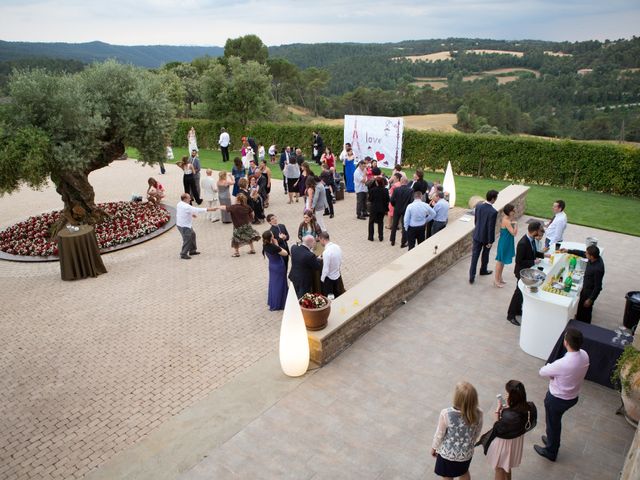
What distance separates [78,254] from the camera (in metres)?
11.0

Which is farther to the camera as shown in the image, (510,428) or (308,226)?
(308,226)

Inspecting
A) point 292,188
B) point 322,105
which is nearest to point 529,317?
point 292,188

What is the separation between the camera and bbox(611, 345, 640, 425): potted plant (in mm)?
5516

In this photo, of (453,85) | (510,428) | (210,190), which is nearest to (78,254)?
(210,190)

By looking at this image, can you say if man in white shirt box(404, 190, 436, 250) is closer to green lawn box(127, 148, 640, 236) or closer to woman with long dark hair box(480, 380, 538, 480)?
green lawn box(127, 148, 640, 236)

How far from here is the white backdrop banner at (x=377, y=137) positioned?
18906 mm

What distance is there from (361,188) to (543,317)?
7928 millimetres

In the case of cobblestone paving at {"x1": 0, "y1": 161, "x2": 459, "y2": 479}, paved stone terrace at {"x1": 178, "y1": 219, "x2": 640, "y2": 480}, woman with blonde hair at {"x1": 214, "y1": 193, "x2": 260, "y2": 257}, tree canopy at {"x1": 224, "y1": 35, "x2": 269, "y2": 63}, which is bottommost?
cobblestone paving at {"x1": 0, "y1": 161, "x2": 459, "y2": 479}

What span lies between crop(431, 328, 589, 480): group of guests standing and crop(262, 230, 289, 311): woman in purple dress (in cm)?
479

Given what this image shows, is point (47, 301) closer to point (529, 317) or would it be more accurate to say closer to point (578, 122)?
point (529, 317)

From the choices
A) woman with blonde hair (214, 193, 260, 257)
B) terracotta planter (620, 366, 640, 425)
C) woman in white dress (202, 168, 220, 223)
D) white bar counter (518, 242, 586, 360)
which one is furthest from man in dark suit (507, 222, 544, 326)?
woman in white dress (202, 168, 220, 223)

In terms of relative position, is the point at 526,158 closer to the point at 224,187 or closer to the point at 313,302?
the point at 224,187

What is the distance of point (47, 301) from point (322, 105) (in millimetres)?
74215

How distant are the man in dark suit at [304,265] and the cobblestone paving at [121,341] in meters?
0.91
